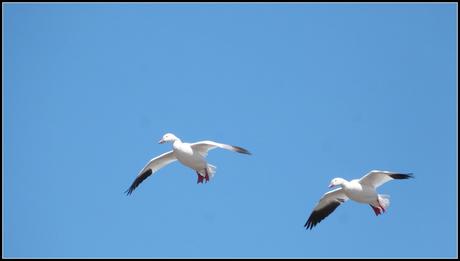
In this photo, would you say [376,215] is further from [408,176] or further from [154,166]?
[154,166]

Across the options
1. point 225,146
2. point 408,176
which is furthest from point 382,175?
point 225,146

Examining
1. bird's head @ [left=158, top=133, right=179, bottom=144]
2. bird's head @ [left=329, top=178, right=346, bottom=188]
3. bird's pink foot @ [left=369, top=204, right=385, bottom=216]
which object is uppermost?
bird's head @ [left=158, top=133, right=179, bottom=144]

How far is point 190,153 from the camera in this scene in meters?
17.3

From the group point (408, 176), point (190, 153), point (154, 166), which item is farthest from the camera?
point (154, 166)

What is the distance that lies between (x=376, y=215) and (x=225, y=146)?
306 cm

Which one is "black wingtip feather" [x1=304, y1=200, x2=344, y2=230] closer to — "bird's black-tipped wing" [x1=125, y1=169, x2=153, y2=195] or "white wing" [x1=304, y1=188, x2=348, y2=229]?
"white wing" [x1=304, y1=188, x2=348, y2=229]

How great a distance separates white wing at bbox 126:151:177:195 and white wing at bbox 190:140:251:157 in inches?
36.0

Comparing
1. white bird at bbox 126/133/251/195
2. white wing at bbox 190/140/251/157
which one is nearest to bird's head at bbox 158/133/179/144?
white bird at bbox 126/133/251/195

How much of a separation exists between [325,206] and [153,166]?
3.65m

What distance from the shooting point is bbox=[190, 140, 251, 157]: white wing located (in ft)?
54.8

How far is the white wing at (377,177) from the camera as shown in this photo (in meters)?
16.1

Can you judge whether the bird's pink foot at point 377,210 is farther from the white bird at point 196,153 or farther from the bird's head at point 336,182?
the white bird at point 196,153

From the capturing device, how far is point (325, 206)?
17.6m

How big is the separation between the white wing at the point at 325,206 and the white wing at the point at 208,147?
1.92 meters
